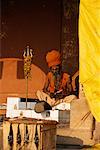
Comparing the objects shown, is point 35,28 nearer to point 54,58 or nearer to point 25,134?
point 54,58

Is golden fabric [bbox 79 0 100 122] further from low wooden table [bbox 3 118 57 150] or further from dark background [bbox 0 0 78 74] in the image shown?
dark background [bbox 0 0 78 74]

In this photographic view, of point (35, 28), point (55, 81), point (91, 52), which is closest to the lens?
point (91, 52)

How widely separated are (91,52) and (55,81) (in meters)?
4.46

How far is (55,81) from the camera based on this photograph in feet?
39.3

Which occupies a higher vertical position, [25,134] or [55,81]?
[55,81]

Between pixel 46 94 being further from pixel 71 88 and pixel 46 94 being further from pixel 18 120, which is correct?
pixel 18 120

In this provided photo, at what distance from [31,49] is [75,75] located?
134cm

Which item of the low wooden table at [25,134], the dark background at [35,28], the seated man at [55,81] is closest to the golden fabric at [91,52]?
the low wooden table at [25,134]

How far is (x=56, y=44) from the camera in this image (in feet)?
39.9

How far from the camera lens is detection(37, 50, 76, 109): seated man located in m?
11.8

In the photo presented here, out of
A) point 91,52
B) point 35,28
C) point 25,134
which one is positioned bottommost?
point 25,134

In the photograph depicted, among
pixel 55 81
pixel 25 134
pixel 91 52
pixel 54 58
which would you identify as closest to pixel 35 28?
pixel 54 58

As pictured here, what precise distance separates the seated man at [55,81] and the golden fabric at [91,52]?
160 inches

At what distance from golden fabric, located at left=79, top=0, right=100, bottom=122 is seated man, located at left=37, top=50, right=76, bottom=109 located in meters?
4.07
